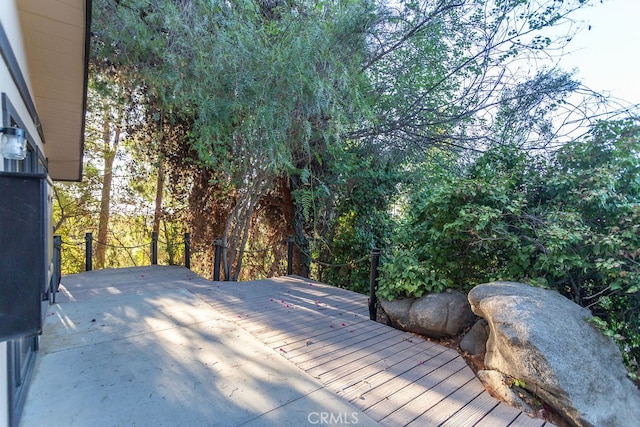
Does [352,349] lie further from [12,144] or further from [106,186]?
[106,186]

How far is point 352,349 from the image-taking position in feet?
9.55

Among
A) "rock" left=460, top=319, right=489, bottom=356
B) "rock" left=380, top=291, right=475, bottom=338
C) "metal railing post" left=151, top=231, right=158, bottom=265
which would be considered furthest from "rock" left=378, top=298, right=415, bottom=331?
"metal railing post" left=151, top=231, right=158, bottom=265

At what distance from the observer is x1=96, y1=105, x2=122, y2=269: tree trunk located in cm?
673

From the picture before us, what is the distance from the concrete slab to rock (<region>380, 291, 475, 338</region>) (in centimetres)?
136

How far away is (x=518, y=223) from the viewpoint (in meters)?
3.09

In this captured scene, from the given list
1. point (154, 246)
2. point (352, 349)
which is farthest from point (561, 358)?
point (154, 246)

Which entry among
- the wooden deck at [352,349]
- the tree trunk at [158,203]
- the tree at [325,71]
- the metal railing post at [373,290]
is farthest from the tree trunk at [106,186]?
the metal railing post at [373,290]

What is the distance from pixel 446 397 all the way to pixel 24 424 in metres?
2.72

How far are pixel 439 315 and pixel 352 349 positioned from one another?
0.97 m

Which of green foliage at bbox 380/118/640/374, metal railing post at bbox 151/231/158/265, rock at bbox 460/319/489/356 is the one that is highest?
green foliage at bbox 380/118/640/374

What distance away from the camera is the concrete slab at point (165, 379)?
1.93 meters

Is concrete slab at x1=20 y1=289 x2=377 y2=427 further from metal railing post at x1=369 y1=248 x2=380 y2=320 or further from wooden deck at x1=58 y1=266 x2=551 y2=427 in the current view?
metal railing post at x1=369 y1=248 x2=380 y2=320

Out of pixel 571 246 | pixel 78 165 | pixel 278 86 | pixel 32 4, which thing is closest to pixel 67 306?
pixel 78 165

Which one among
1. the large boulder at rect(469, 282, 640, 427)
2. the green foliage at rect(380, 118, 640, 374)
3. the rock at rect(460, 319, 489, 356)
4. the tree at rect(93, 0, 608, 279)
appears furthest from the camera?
the tree at rect(93, 0, 608, 279)
